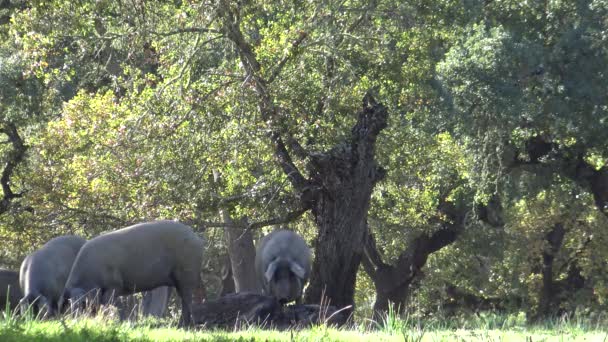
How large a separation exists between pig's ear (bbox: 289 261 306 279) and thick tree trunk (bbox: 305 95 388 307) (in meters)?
0.24

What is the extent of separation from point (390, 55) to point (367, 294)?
23576 mm

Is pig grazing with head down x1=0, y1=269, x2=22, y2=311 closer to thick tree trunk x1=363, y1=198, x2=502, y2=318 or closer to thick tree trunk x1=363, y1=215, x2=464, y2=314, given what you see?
thick tree trunk x1=363, y1=198, x2=502, y2=318

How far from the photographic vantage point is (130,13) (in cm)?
1480

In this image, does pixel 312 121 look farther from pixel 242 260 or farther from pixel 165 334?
pixel 242 260

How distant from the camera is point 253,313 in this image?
13.7 meters

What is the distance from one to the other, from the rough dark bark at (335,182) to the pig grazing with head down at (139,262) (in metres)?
3.28

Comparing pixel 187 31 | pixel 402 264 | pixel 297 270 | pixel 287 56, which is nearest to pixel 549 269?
pixel 402 264

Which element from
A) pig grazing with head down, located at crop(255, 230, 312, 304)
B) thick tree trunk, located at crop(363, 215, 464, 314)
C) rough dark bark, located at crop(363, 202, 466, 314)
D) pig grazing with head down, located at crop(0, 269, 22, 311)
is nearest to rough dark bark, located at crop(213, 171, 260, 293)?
rough dark bark, located at crop(363, 202, 466, 314)

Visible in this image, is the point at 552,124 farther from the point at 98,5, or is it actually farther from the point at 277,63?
the point at 98,5

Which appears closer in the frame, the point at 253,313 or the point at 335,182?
the point at 253,313

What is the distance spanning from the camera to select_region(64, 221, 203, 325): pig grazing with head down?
45.3 feet

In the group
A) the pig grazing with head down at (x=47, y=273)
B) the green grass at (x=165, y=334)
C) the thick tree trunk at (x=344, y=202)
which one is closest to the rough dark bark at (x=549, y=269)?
the thick tree trunk at (x=344, y=202)

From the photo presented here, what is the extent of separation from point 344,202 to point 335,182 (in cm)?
36

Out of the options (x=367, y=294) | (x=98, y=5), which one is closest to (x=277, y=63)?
(x=98, y=5)
